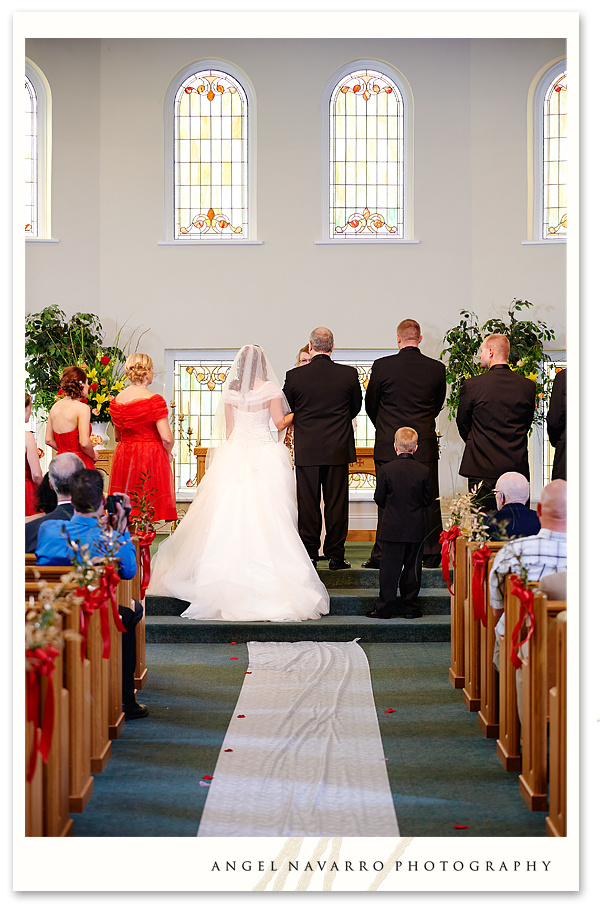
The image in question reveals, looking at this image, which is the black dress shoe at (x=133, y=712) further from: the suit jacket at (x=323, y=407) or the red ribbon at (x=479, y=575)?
the suit jacket at (x=323, y=407)

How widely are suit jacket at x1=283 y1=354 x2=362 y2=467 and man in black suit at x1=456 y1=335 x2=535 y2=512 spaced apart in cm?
82

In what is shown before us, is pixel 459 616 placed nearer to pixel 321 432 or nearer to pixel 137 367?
pixel 321 432

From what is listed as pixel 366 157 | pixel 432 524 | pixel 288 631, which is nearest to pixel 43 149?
pixel 366 157

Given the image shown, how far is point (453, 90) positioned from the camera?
9.63 m

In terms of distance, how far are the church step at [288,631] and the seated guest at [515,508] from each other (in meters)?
1.42

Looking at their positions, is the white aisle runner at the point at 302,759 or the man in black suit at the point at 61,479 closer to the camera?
the white aisle runner at the point at 302,759

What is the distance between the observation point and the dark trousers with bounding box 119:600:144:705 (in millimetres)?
4145

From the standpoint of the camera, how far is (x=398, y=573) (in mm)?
5785

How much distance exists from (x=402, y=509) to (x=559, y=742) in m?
2.92

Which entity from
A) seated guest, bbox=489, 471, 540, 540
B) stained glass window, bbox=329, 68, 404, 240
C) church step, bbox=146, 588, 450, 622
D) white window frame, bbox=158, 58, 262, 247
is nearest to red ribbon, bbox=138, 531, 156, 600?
church step, bbox=146, 588, 450, 622

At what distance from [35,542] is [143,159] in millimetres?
6986

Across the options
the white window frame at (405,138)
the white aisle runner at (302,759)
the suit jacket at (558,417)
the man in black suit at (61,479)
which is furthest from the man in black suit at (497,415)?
the white window frame at (405,138)
